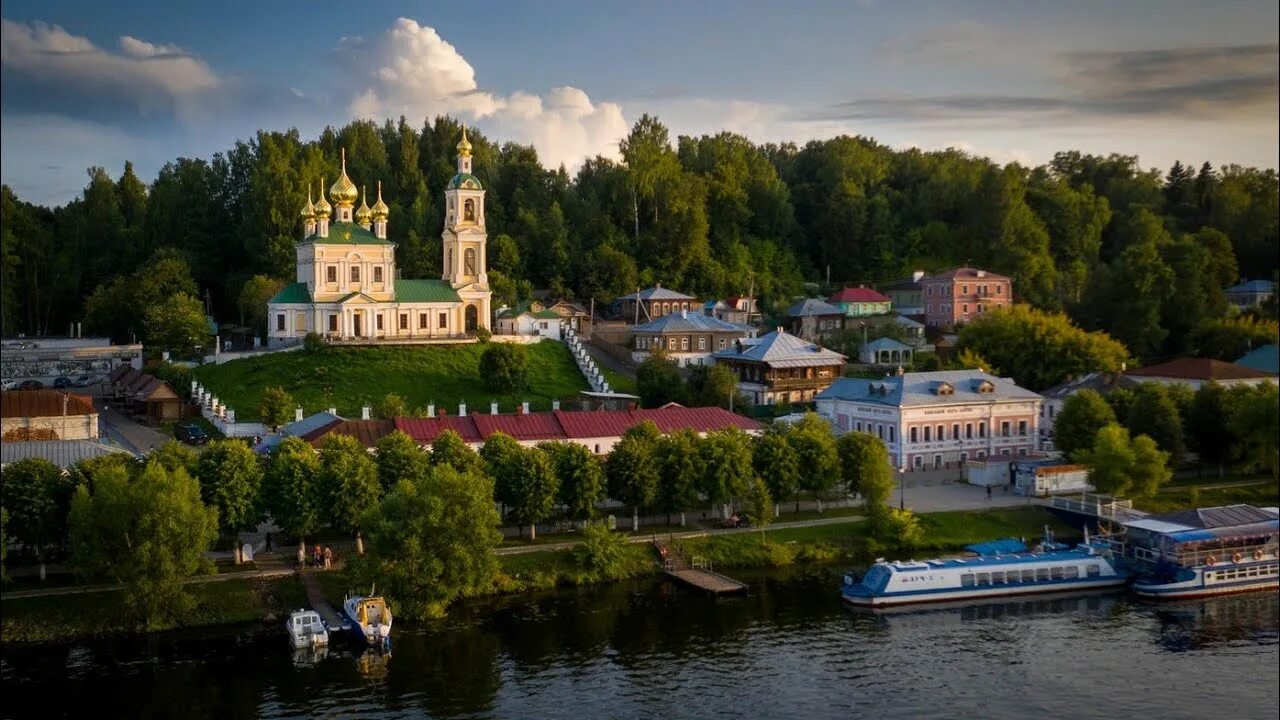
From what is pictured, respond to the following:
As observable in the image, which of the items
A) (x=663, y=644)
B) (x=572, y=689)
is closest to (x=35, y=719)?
(x=572, y=689)

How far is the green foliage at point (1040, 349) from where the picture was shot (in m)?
49.4

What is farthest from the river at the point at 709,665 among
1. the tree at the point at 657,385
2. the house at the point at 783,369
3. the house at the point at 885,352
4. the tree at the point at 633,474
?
the house at the point at 885,352

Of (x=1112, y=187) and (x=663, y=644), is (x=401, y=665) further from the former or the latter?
(x=1112, y=187)

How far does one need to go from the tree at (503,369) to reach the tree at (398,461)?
14.6 meters

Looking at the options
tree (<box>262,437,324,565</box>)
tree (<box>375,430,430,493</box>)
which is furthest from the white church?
tree (<box>262,437,324,565</box>)

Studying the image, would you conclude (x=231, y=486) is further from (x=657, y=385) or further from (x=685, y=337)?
(x=685, y=337)

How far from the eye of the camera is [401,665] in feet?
81.2

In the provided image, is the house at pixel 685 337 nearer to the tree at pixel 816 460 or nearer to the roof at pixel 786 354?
the roof at pixel 786 354

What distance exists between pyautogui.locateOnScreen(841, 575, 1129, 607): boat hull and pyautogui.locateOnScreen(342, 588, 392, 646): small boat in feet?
34.8

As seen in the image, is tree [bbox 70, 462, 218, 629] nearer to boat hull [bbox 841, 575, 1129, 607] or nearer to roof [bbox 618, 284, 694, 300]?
boat hull [bbox 841, 575, 1129, 607]

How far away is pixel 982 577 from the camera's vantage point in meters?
30.1

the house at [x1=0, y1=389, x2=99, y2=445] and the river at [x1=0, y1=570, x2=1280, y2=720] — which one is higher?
the house at [x1=0, y1=389, x2=99, y2=445]

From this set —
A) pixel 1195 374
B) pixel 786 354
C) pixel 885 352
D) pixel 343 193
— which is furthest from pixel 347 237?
pixel 1195 374

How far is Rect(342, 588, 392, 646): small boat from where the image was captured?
26.0 m
